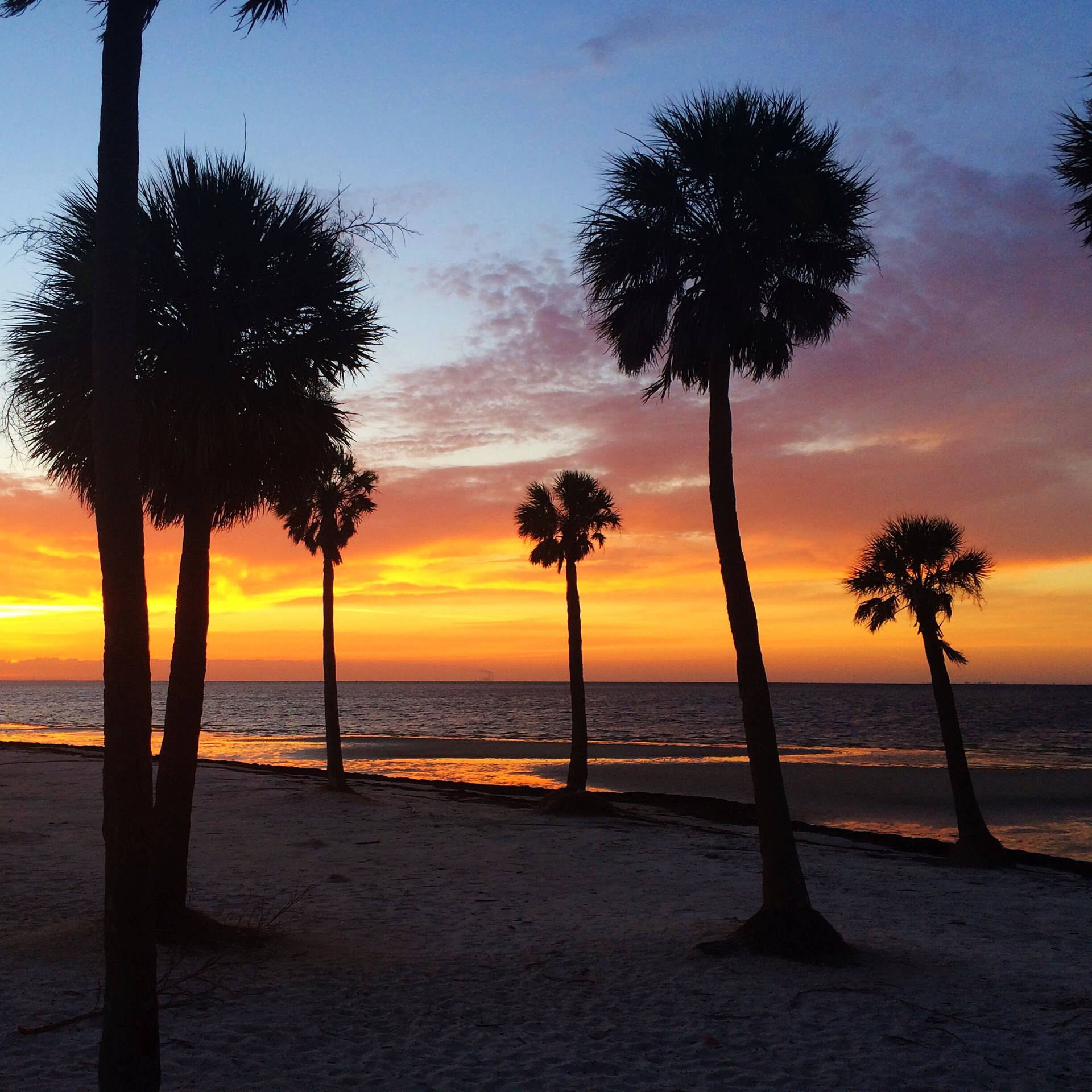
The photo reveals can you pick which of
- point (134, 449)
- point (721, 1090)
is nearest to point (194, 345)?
point (134, 449)

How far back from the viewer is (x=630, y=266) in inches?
486

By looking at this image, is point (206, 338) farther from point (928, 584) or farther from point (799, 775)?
point (799, 775)

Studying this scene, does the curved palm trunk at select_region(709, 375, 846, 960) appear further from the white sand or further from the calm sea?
the calm sea

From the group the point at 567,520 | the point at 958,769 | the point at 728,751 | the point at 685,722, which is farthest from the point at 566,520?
the point at 685,722

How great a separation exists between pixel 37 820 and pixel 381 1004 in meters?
15.8

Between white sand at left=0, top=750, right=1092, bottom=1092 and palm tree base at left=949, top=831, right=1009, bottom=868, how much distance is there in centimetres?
194

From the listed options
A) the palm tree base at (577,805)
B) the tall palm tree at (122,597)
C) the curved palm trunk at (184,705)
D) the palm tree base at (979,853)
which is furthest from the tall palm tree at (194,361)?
the palm tree base at (979,853)

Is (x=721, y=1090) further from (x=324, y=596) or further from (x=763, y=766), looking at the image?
(x=324, y=596)

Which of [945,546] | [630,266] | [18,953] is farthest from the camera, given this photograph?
[945,546]

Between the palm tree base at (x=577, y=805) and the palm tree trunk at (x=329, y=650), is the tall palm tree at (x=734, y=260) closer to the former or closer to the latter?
the palm tree base at (x=577, y=805)

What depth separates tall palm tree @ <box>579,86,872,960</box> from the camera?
11.4 m

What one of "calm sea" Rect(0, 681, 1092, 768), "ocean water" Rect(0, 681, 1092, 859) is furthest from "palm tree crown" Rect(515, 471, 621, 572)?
"calm sea" Rect(0, 681, 1092, 768)

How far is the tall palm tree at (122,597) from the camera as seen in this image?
5141 mm

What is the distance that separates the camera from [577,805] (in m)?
24.2
